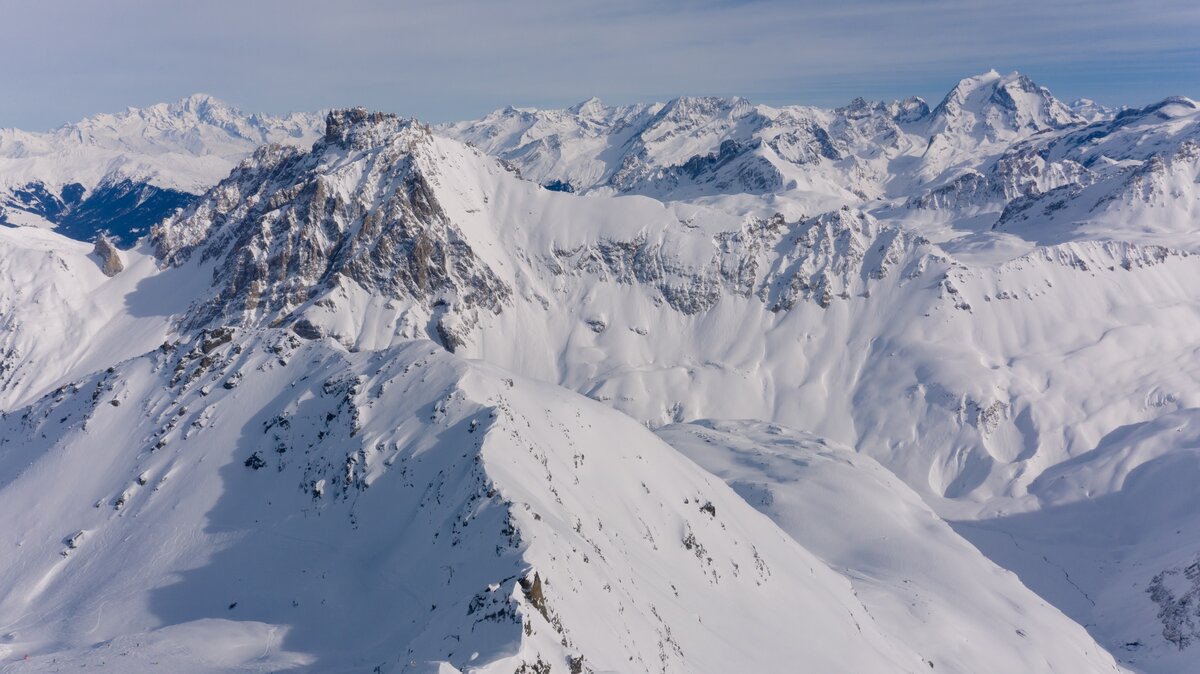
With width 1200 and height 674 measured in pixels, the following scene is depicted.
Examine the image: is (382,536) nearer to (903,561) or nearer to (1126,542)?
(903,561)

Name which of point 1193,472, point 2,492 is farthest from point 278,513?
point 1193,472

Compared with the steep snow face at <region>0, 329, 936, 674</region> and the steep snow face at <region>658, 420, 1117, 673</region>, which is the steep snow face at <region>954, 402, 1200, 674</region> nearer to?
the steep snow face at <region>658, 420, 1117, 673</region>

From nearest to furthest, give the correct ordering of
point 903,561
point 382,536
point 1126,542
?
point 382,536, point 903,561, point 1126,542

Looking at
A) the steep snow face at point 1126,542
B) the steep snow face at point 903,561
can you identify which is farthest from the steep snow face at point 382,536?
the steep snow face at point 1126,542

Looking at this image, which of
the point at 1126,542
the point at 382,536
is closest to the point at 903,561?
the point at 1126,542

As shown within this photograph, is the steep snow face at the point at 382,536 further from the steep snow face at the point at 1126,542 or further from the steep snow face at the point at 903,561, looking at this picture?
the steep snow face at the point at 1126,542

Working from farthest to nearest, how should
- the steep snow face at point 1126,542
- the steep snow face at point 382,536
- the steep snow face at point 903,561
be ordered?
the steep snow face at point 1126,542, the steep snow face at point 903,561, the steep snow face at point 382,536
